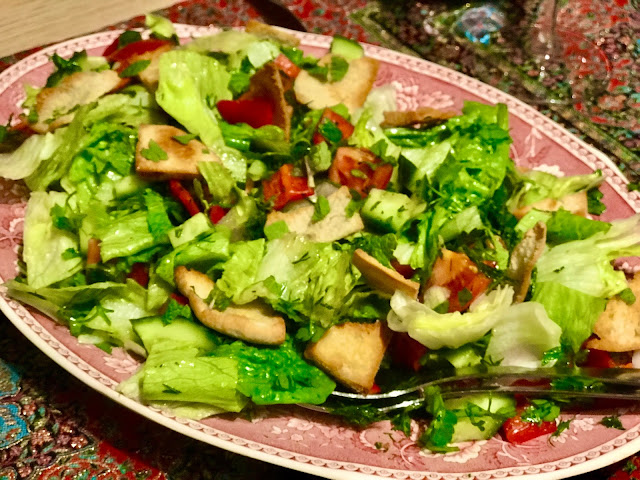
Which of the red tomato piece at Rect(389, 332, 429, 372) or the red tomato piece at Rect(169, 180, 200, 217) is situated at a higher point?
the red tomato piece at Rect(169, 180, 200, 217)

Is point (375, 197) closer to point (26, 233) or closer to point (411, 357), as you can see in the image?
point (411, 357)

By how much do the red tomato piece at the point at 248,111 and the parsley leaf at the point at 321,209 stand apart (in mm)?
417

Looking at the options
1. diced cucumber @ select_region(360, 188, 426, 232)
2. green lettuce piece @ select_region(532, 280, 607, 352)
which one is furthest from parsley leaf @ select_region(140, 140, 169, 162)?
green lettuce piece @ select_region(532, 280, 607, 352)

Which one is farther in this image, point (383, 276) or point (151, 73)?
point (151, 73)

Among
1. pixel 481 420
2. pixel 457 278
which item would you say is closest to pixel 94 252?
pixel 457 278

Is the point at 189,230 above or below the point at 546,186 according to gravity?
above

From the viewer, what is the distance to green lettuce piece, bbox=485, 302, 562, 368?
1815 mm

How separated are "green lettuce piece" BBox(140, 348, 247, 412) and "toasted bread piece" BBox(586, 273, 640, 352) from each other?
111 cm

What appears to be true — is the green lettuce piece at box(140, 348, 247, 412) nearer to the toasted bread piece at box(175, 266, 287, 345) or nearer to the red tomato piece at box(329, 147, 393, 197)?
the toasted bread piece at box(175, 266, 287, 345)

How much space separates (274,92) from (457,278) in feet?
3.02

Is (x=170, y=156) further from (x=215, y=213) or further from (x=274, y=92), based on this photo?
(x=274, y=92)

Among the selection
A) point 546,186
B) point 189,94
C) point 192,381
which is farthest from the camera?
point 546,186

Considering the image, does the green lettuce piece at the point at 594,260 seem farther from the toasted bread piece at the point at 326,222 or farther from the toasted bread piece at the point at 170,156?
the toasted bread piece at the point at 170,156

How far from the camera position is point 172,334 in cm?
180
